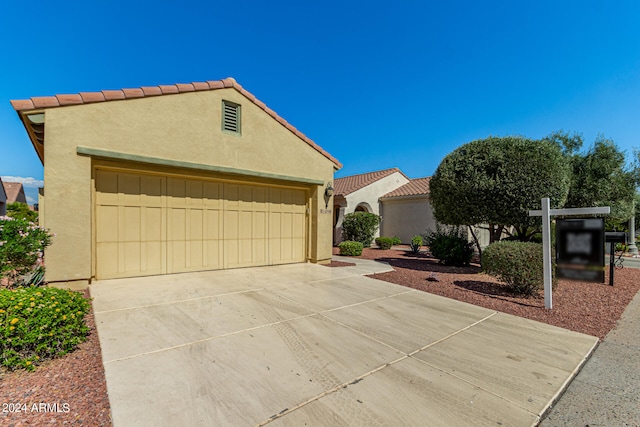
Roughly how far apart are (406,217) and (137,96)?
1616cm

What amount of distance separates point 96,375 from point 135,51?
1076 cm

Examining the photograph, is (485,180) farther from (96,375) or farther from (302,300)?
(96,375)

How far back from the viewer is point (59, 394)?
2.46 m

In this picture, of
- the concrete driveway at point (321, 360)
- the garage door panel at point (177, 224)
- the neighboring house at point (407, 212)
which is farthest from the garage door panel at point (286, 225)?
the neighboring house at point (407, 212)

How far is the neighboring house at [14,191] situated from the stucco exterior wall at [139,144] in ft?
110

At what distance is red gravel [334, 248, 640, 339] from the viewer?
4867 millimetres

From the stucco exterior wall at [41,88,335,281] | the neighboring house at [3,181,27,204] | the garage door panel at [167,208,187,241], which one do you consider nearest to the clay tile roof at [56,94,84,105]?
the stucco exterior wall at [41,88,335,281]

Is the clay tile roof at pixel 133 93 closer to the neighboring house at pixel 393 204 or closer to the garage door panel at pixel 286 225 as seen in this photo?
the garage door panel at pixel 286 225

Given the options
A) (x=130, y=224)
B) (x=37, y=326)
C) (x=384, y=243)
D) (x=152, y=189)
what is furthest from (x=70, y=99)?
(x=384, y=243)

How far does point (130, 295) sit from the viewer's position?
536cm

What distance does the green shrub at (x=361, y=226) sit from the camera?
16359 mm

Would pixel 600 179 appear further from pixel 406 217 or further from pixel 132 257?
pixel 132 257

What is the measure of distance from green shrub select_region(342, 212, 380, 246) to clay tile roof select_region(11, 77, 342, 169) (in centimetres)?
836

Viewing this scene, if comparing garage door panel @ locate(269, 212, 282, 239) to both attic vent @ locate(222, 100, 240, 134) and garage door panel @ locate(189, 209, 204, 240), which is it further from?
attic vent @ locate(222, 100, 240, 134)
